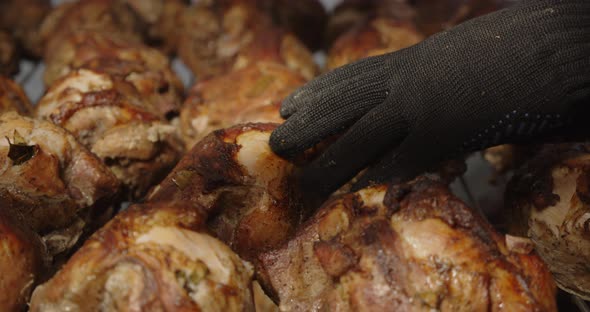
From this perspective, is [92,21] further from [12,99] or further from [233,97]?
[233,97]

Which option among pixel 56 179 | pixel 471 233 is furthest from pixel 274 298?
pixel 56 179

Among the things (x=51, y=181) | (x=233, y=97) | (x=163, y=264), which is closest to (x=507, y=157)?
(x=233, y=97)

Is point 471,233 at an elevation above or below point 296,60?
below

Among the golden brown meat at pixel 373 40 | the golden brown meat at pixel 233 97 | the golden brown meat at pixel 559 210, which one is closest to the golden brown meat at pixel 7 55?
the golden brown meat at pixel 233 97

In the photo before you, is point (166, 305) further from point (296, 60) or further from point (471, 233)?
point (296, 60)

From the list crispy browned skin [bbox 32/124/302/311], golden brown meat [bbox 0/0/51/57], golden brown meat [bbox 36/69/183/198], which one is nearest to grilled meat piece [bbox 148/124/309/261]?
crispy browned skin [bbox 32/124/302/311]

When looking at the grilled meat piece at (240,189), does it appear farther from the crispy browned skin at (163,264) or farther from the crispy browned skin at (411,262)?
the crispy browned skin at (411,262)
